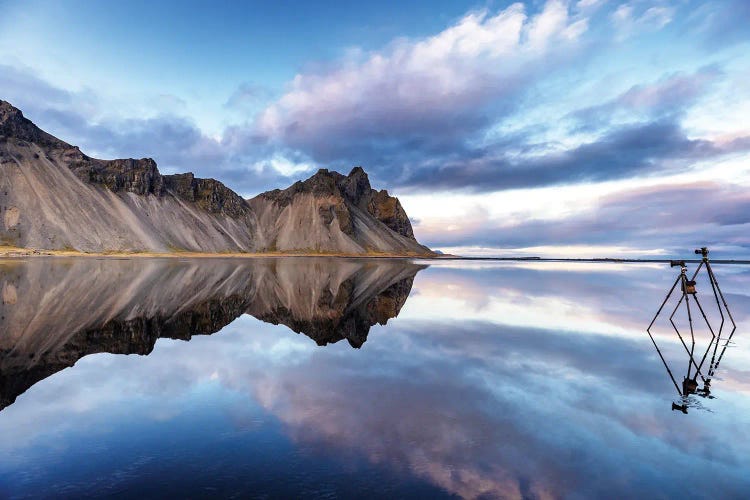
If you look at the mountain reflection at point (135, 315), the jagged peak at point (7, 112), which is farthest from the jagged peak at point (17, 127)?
the mountain reflection at point (135, 315)

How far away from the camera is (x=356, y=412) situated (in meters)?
10.5

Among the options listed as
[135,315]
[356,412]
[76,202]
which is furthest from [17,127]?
[356,412]

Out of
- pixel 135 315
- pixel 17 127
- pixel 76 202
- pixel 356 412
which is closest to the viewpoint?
pixel 356 412

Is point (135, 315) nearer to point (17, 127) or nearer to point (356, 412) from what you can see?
point (356, 412)

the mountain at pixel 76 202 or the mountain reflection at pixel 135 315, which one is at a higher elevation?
the mountain at pixel 76 202

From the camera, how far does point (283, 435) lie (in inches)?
356

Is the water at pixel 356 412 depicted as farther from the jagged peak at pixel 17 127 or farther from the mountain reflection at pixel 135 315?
the jagged peak at pixel 17 127

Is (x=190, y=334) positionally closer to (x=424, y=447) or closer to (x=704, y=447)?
(x=424, y=447)

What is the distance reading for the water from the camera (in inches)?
289

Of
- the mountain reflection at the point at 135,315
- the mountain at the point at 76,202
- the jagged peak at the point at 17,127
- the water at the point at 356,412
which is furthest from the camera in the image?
the jagged peak at the point at 17,127

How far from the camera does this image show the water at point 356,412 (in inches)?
289

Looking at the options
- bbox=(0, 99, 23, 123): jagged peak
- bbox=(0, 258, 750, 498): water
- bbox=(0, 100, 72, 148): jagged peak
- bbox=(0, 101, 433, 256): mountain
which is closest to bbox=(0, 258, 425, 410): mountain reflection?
bbox=(0, 258, 750, 498): water

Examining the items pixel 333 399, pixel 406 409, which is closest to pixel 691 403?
pixel 406 409

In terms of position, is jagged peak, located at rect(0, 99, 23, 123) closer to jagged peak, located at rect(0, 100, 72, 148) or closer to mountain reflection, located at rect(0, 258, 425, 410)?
jagged peak, located at rect(0, 100, 72, 148)
